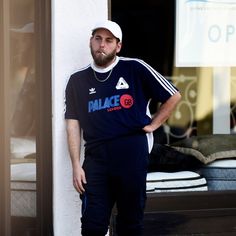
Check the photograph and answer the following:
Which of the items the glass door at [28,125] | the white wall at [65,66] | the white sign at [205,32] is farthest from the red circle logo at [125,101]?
the white sign at [205,32]

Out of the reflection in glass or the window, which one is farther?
the window

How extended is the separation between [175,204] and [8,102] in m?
1.60

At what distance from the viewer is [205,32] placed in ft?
19.3

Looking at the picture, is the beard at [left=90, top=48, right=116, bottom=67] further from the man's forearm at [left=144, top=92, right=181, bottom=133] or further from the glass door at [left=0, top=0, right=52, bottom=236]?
the glass door at [left=0, top=0, right=52, bottom=236]

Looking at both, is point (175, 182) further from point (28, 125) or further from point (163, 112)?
point (28, 125)

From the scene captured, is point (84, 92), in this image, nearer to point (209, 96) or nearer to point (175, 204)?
point (175, 204)

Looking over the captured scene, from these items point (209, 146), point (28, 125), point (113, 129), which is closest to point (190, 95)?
point (209, 146)

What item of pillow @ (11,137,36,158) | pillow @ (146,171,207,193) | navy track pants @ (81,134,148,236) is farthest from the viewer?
pillow @ (146,171,207,193)

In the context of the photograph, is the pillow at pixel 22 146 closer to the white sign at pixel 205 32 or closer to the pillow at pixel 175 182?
the pillow at pixel 175 182

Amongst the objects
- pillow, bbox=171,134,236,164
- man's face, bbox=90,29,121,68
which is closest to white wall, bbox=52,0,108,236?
man's face, bbox=90,29,121,68

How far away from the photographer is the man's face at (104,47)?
4.33m

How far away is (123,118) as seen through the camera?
429 cm

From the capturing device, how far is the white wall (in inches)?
189

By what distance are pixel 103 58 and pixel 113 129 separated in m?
0.46
